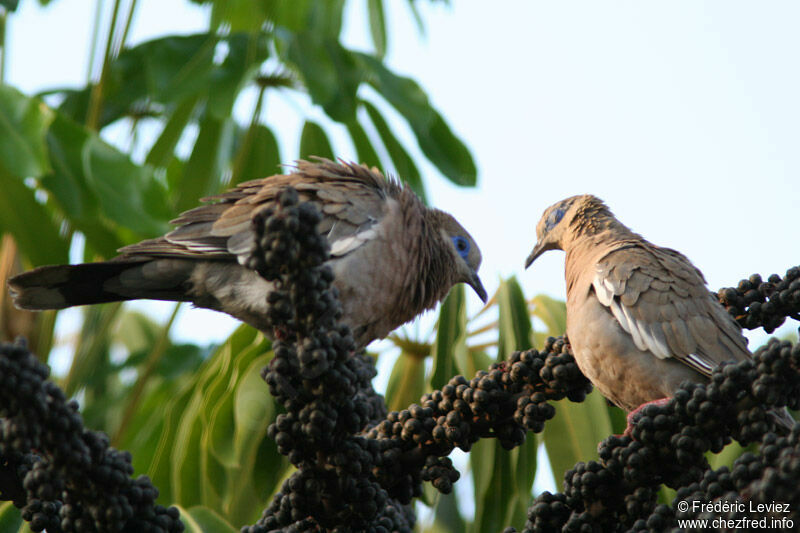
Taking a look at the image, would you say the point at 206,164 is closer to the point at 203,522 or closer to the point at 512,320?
the point at 512,320

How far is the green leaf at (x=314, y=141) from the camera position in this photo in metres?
4.78

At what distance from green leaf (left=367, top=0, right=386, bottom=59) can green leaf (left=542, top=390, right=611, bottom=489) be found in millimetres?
2876

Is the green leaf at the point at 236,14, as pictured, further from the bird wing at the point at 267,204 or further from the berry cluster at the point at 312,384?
the berry cluster at the point at 312,384

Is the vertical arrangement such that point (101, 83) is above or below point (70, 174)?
above

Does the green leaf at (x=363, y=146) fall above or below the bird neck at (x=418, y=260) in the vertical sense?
above

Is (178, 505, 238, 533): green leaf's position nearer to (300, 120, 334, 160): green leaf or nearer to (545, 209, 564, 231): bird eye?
(545, 209, 564, 231): bird eye

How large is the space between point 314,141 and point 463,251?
53.8 inches

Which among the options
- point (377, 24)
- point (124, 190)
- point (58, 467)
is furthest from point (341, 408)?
point (377, 24)

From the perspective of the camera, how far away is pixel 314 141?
15.7 feet

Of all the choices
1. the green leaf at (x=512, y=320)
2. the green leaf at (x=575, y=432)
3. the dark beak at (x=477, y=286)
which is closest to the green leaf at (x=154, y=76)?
the dark beak at (x=477, y=286)

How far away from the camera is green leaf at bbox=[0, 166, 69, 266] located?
381cm

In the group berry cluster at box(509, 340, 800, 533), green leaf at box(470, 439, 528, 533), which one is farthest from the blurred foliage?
berry cluster at box(509, 340, 800, 533)

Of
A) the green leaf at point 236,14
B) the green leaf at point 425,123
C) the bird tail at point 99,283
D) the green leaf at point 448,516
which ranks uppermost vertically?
the green leaf at point 236,14

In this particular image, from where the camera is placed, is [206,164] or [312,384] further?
[206,164]
